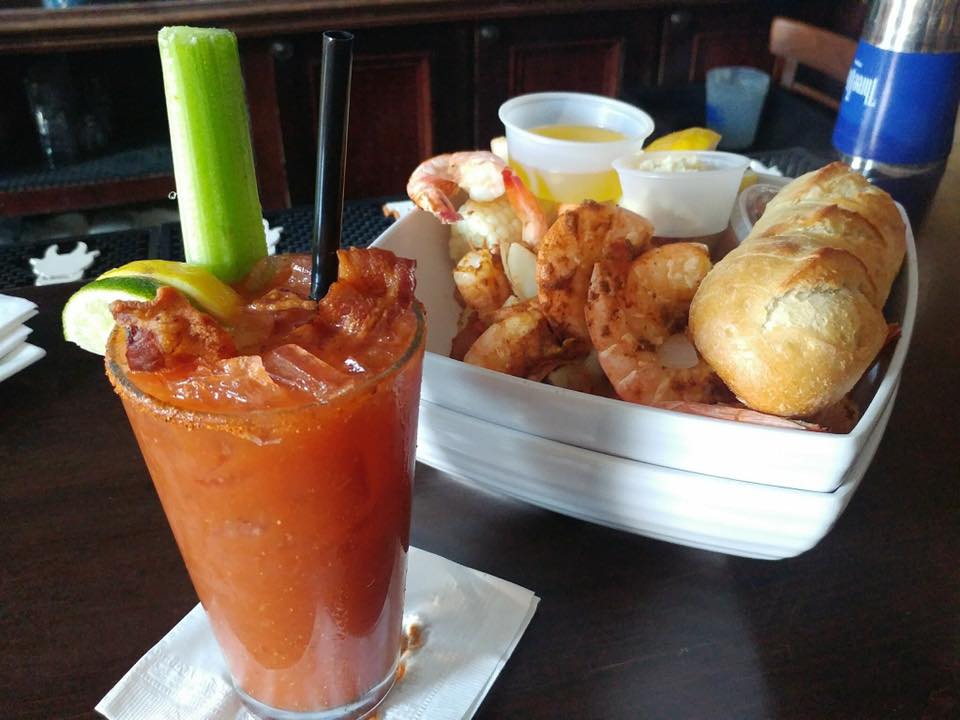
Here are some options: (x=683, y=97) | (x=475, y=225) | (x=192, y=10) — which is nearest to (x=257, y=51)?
(x=192, y=10)

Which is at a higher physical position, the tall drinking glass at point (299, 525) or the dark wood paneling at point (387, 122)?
the tall drinking glass at point (299, 525)

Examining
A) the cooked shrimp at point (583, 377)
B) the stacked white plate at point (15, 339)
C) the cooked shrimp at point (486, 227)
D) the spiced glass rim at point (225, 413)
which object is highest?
the spiced glass rim at point (225, 413)

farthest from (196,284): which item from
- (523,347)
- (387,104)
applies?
(387,104)

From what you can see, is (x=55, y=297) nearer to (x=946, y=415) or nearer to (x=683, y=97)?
(x=946, y=415)

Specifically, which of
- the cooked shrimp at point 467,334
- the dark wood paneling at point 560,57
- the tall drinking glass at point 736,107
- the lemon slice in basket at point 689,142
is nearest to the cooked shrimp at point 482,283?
the cooked shrimp at point 467,334

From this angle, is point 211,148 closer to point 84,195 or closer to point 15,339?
point 15,339

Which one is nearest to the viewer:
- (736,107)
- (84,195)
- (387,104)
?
(736,107)

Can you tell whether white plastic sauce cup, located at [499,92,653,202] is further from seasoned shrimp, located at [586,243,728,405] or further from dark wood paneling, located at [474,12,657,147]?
dark wood paneling, located at [474,12,657,147]

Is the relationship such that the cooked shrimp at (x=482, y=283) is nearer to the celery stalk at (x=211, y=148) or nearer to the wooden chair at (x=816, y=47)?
the celery stalk at (x=211, y=148)
